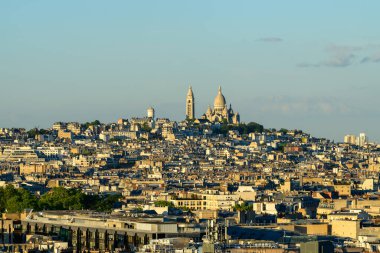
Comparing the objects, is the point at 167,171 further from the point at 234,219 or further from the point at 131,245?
the point at 131,245

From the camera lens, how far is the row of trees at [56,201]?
9807 centimetres

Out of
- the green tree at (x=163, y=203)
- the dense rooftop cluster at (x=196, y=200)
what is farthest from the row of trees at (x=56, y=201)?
the green tree at (x=163, y=203)

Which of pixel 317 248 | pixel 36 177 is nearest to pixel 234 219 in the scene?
pixel 317 248

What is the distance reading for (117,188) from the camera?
458 feet

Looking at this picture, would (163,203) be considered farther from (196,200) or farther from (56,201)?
(196,200)

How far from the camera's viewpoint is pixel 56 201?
102750mm

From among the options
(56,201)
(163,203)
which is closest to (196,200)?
(163,203)

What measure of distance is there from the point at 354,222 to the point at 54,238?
588 inches

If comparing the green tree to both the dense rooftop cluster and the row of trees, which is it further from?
the row of trees

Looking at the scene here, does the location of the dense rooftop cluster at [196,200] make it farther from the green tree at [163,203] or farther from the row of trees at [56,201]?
the green tree at [163,203]

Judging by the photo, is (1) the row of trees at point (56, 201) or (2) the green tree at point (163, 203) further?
(2) the green tree at point (163, 203)

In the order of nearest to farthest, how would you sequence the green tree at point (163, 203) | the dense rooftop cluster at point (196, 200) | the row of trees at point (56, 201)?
the dense rooftop cluster at point (196, 200), the row of trees at point (56, 201), the green tree at point (163, 203)

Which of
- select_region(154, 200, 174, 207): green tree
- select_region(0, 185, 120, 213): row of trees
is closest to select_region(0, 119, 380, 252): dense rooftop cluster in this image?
select_region(0, 185, 120, 213): row of trees

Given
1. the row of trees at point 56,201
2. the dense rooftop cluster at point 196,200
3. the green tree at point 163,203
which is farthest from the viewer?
the green tree at point 163,203
